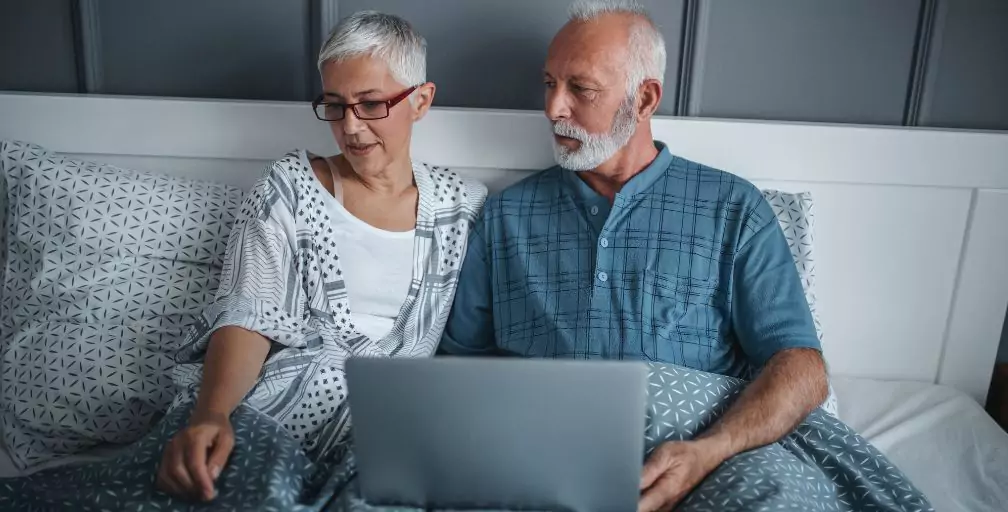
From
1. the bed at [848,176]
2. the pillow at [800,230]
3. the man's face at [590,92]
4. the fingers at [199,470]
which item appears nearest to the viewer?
the fingers at [199,470]

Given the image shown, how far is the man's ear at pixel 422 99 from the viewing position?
5.06 feet

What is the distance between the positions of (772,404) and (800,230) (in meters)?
0.43

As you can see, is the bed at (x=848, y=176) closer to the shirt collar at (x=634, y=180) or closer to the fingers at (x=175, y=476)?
the shirt collar at (x=634, y=180)

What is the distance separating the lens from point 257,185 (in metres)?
1.49

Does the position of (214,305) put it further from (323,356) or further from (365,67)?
(365,67)

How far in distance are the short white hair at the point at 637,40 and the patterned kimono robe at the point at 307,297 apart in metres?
0.41

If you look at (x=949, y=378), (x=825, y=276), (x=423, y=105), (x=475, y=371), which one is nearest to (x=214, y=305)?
(x=423, y=105)

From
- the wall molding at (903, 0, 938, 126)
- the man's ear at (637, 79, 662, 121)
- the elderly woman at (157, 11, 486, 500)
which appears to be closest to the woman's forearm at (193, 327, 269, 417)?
the elderly woman at (157, 11, 486, 500)

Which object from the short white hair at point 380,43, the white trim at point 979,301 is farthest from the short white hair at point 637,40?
the white trim at point 979,301

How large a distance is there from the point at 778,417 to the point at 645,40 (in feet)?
2.36

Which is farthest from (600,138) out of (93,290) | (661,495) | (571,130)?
(93,290)

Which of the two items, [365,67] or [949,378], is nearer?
[365,67]

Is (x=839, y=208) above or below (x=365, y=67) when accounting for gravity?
below

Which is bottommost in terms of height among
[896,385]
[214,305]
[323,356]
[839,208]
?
[896,385]
